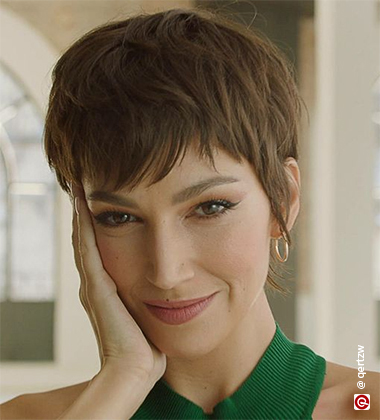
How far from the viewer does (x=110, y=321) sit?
1156mm

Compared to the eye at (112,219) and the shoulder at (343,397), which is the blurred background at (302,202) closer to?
the shoulder at (343,397)

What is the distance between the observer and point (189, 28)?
1.11 m

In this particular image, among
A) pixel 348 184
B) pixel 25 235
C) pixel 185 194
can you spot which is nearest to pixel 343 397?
pixel 185 194

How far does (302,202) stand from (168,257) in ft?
10.2

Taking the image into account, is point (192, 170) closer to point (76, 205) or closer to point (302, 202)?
point (76, 205)

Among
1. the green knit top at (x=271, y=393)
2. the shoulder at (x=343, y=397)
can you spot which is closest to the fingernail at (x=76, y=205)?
the green knit top at (x=271, y=393)

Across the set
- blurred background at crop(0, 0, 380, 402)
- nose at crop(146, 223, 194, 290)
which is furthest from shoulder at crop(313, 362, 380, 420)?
blurred background at crop(0, 0, 380, 402)

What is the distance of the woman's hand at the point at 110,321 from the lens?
1141mm

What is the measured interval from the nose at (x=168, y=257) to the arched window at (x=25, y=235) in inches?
141

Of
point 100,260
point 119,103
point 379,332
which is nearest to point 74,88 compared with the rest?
point 119,103

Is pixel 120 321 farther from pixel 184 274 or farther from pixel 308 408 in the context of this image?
pixel 308 408

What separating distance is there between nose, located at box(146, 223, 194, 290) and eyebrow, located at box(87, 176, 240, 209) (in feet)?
0.13

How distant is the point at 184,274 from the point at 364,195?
2.38m

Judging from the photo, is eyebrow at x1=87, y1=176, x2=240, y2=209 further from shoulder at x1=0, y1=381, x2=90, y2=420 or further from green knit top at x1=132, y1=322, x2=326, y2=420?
shoulder at x1=0, y1=381, x2=90, y2=420
